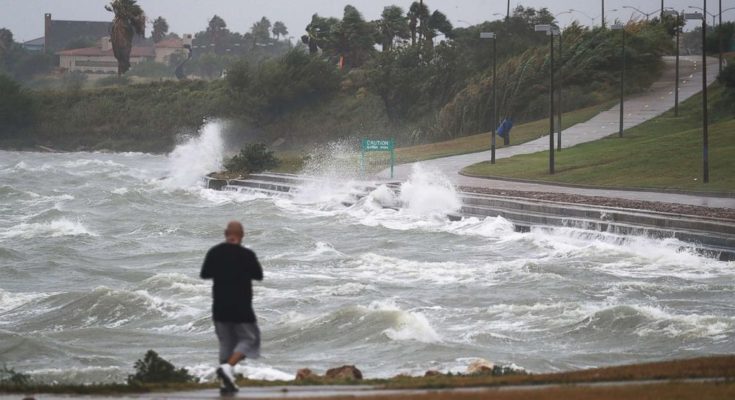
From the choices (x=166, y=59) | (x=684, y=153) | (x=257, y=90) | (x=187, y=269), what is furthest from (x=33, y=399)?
(x=166, y=59)

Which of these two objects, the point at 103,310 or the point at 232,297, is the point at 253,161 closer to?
the point at 103,310

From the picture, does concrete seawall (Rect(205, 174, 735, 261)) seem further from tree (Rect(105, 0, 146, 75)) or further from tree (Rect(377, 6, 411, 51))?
tree (Rect(105, 0, 146, 75))

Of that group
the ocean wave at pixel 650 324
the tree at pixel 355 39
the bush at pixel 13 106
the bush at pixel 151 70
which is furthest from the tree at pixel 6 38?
the ocean wave at pixel 650 324

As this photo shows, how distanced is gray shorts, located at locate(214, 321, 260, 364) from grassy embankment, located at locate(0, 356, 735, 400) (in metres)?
0.81

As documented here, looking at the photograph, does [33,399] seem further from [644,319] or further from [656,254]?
[656,254]

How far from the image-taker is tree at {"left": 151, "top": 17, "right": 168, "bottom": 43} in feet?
636

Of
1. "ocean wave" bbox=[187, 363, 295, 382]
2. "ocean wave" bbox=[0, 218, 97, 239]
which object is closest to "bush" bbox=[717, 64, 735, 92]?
"ocean wave" bbox=[0, 218, 97, 239]

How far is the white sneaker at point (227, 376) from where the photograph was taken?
33.6ft

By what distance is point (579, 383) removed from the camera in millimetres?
10734

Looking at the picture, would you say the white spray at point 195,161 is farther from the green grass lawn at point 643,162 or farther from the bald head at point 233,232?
the bald head at point 233,232

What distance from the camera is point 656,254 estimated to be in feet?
82.0

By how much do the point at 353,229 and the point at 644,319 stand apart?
17.1m

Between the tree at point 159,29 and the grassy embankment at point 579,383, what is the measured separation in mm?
186789

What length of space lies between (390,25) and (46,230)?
7862 centimetres
